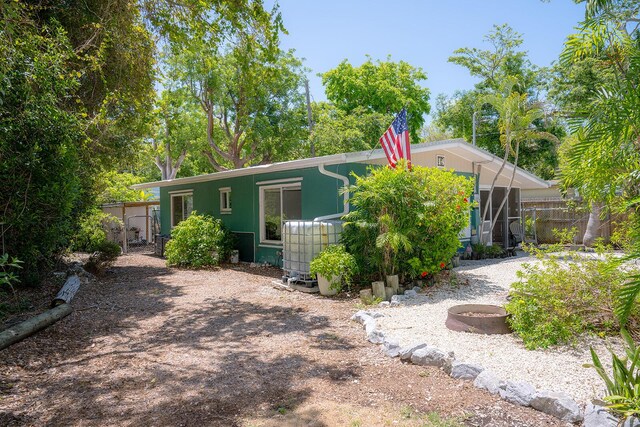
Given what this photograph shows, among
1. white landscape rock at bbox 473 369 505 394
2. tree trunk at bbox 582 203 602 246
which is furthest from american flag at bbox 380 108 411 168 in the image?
tree trunk at bbox 582 203 602 246

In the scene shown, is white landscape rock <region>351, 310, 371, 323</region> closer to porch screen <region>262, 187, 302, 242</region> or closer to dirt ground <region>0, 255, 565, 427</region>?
dirt ground <region>0, 255, 565, 427</region>

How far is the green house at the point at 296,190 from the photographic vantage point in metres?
8.69

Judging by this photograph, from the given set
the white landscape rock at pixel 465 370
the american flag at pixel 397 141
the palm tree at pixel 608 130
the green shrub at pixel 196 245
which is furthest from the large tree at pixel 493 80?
the white landscape rock at pixel 465 370

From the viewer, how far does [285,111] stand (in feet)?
68.2

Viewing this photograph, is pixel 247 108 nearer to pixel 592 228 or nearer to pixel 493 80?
pixel 493 80

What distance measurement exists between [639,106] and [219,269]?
30.8 feet

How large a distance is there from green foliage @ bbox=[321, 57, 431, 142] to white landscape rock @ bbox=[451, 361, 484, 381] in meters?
19.3

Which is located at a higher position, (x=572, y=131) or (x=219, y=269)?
(x=572, y=131)

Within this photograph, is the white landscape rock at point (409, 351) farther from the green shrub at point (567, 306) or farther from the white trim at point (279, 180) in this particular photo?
the white trim at point (279, 180)

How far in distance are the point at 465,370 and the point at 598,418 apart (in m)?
1.05

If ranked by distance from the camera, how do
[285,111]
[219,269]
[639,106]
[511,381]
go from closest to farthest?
1. [639,106]
2. [511,381]
3. [219,269]
4. [285,111]

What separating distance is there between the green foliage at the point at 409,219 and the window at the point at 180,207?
27.3 ft

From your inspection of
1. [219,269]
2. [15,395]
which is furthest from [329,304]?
[219,269]

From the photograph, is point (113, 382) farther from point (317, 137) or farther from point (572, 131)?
point (317, 137)
